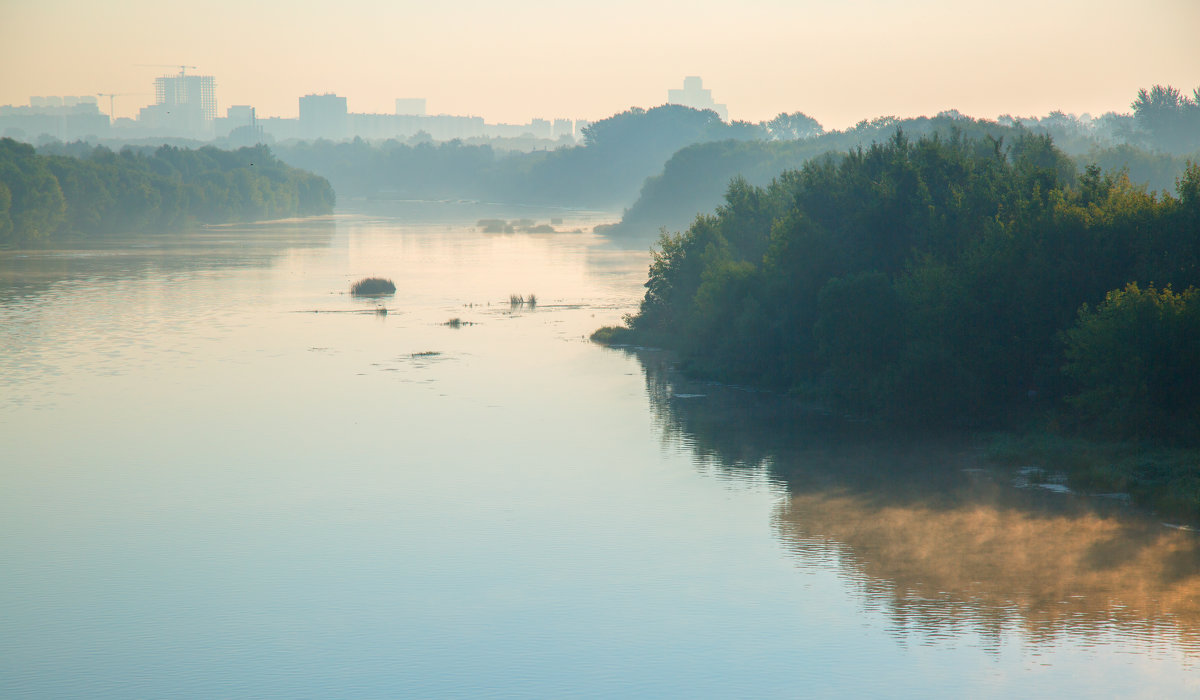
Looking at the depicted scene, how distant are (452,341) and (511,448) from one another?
948 inches

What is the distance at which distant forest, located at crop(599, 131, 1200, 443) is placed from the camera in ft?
114

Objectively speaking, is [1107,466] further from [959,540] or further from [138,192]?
[138,192]

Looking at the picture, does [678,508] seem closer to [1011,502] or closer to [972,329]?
[1011,502]

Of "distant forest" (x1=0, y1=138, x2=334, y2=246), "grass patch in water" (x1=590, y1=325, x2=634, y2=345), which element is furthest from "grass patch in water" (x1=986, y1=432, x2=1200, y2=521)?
"distant forest" (x1=0, y1=138, x2=334, y2=246)

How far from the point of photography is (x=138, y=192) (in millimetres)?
148625

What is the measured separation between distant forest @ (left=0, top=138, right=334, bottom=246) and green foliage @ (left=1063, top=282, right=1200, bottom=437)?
117431mm

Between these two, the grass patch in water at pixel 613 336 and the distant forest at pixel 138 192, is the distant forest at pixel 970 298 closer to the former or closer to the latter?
the grass patch in water at pixel 613 336

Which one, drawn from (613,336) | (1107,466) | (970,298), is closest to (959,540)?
(1107,466)

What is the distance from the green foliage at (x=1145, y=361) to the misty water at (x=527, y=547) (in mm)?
4249

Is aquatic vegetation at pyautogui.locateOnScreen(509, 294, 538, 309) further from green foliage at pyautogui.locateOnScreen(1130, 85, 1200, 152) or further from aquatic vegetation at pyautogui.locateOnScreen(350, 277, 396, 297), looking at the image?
green foliage at pyautogui.locateOnScreen(1130, 85, 1200, 152)

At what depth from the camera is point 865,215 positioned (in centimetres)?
4975

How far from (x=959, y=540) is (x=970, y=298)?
1402 cm

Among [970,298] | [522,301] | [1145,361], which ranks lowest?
[522,301]

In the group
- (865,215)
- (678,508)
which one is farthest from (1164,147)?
(678,508)
